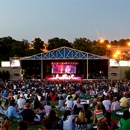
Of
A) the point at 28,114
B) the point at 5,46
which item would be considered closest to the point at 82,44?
the point at 5,46

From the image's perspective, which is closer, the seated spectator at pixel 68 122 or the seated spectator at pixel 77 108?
the seated spectator at pixel 68 122

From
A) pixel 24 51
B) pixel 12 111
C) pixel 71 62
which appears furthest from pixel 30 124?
pixel 24 51

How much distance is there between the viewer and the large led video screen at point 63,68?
50.8 metres

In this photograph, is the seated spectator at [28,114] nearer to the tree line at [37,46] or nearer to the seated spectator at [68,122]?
the seated spectator at [68,122]

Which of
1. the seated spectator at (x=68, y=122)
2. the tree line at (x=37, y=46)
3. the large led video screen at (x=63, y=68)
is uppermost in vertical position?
the tree line at (x=37, y=46)

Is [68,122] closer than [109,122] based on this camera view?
No

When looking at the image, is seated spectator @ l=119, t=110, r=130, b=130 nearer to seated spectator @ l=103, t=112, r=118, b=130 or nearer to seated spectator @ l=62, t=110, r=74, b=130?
seated spectator @ l=103, t=112, r=118, b=130

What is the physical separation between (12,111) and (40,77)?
135 ft

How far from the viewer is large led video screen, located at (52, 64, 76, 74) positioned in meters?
50.8

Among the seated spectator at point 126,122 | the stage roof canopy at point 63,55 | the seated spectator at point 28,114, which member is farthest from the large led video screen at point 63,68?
the seated spectator at point 126,122

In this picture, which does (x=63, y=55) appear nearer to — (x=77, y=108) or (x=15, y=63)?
(x=15, y=63)

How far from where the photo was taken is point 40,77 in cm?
5250

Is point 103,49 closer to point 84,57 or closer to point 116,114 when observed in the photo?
point 84,57

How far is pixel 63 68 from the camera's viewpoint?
50.8m
